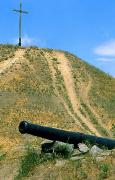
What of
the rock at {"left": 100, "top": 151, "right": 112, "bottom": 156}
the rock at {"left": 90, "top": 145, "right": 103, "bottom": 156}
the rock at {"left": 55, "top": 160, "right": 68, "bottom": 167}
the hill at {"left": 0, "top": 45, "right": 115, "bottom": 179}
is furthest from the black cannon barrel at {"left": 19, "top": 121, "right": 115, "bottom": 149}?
the hill at {"left": 0, "top": 45, "right": 115, "bottom": 179}

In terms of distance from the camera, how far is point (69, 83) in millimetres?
65562

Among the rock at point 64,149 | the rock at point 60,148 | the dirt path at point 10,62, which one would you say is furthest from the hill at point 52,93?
the rock at point 64,149

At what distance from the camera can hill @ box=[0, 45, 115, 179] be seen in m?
53.6

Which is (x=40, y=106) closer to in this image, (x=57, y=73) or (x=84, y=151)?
(x=57, y=73)

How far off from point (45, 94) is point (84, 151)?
4065cm

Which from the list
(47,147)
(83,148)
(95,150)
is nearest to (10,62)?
(47,147)

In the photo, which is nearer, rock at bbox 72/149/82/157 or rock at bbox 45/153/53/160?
rock at bbox 72/149/82/157

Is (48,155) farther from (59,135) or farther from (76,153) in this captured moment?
(76,153)

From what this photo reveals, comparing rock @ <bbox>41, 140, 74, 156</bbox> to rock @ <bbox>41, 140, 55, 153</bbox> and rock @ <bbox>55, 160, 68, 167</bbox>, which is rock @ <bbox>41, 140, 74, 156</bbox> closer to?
rock @ <bbox>41, 140, 55, 153</bbox>

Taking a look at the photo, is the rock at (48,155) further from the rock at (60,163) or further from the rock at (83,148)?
the rock at (83,148)

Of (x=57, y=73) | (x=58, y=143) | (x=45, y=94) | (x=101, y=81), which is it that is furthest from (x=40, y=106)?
(x=58, y=143)

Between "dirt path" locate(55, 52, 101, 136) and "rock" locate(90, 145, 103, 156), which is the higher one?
"dirt path" locate(55, 52, 101, 136)

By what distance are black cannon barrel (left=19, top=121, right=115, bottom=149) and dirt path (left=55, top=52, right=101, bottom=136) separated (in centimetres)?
A: 3257

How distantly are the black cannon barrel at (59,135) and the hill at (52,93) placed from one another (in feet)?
77.7
